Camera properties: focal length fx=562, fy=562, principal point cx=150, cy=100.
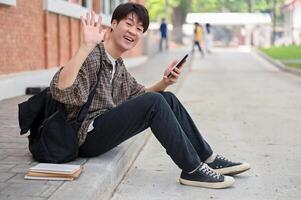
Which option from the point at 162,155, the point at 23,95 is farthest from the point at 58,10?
the point at 162,155

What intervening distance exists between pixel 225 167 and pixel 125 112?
99 centimetres

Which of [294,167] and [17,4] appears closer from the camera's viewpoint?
[294,167]

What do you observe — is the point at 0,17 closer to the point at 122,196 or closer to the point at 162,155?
the point at 162,155

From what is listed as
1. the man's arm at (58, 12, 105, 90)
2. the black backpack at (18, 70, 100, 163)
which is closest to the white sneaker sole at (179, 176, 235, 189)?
the black backpack at (18, 70, 100, 163)

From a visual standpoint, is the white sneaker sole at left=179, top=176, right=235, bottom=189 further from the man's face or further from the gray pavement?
the man's face

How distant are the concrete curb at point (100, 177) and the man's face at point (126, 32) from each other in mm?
900

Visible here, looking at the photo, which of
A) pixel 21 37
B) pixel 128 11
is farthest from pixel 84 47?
pixel 21 37

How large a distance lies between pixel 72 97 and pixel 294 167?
237cm

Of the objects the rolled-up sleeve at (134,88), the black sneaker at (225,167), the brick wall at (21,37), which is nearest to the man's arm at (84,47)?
the rolled-up sleeve at (134,88)

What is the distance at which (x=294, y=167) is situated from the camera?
5184 millimetres

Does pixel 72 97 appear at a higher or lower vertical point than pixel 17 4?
lower

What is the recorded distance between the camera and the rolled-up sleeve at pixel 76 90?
381cm

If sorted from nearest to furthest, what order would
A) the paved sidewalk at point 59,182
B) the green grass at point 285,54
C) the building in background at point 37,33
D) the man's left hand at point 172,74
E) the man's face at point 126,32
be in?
the paved sidewalk at point 59,182
the man's face at point 126,32
the man's left hand at point 172,74
the building in background at point 37,33
the green grass at point 285,54

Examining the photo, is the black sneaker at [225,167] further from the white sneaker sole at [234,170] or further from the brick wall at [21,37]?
the brick wall at [21,37]
